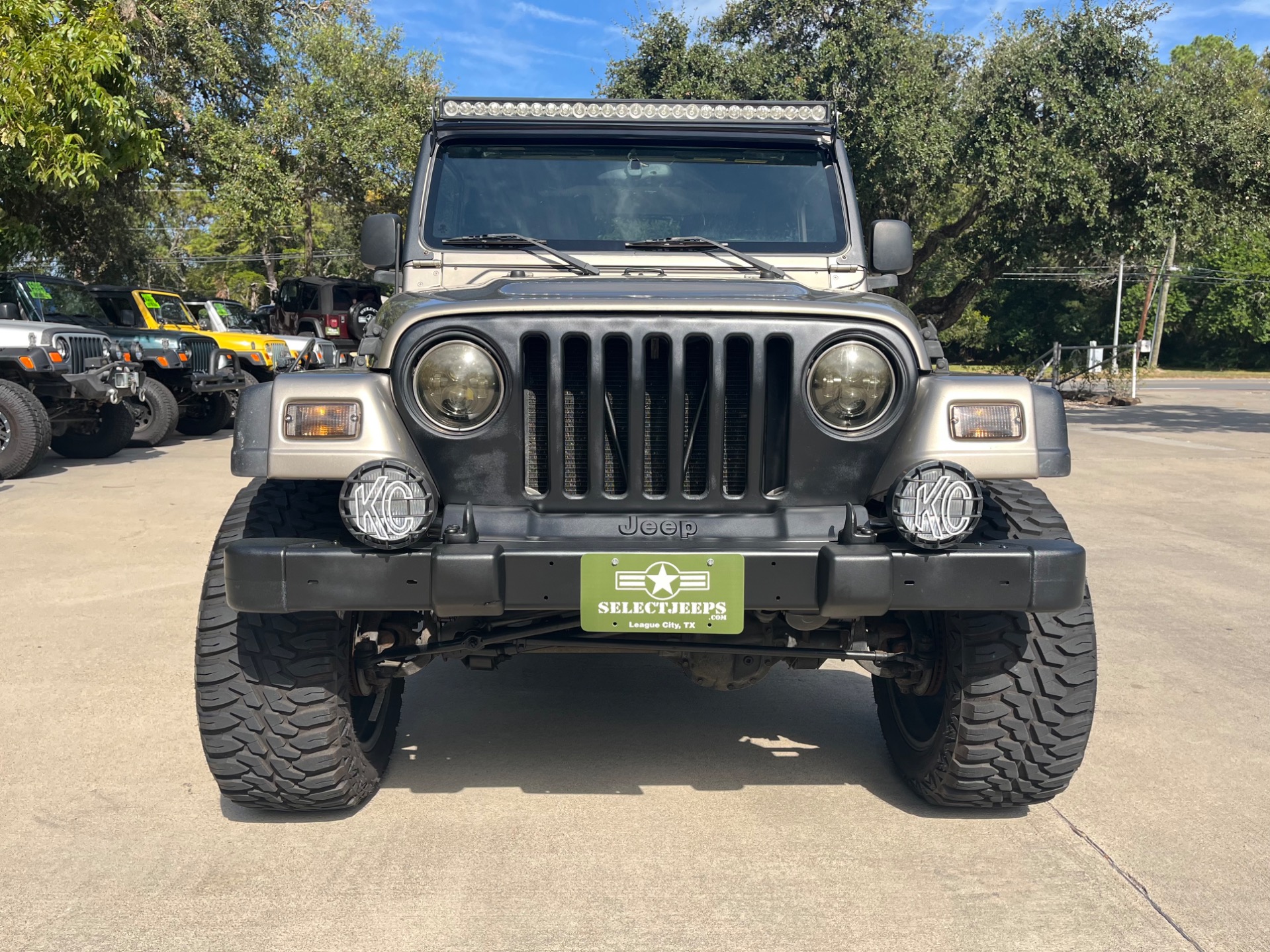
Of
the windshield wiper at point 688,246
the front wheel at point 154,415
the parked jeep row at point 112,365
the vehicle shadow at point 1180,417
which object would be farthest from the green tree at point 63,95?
the vehicle shadow at point 1180,417

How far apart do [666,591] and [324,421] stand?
0.97m

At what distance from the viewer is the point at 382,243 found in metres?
4.26

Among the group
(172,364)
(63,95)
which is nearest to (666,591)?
(63,95)

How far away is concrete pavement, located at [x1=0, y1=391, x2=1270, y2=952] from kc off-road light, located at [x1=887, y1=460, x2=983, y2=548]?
915 millimetres

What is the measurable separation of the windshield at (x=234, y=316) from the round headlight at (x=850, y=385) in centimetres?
1644

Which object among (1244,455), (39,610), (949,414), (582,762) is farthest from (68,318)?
(1244,455)

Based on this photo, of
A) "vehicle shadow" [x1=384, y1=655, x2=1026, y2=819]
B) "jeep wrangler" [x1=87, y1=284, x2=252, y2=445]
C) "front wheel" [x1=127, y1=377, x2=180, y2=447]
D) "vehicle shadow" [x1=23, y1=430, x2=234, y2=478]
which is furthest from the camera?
"jeep wrangler" [x1=87, y1=284, x2=252, y2=445]

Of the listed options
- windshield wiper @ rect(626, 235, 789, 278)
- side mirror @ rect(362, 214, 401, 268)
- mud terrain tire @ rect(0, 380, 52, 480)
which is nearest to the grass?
mud terrain tire @ rect(0, 380, 52, 480)

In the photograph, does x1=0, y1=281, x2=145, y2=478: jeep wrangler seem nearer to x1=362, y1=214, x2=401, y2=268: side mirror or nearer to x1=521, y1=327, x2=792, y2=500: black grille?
x1=362, y1=214, x2=401, y2=268: side mirror

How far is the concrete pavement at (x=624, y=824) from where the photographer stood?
2.73 metres

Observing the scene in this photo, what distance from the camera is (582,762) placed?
149 inches

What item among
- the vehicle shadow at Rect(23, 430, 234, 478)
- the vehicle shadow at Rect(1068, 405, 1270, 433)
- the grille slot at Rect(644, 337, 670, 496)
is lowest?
the vehicle shadow at Rect(23, 430, 234, 478)

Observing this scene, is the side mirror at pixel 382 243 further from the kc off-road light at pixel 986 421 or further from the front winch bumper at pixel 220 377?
the front winch bumper at pixel 220 377

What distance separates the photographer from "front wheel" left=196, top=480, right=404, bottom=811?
310cm
